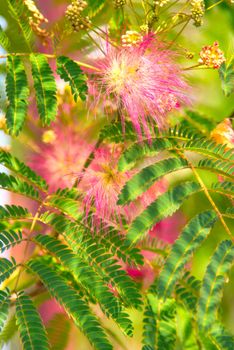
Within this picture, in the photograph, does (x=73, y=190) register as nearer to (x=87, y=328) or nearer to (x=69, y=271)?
(x=69, y=271)

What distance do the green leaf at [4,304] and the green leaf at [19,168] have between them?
195 millimetres

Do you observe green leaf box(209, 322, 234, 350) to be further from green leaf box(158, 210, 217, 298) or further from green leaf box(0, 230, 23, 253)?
green leaf box(0, 230, 23, 253)

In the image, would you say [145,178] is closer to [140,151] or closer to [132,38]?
[140,151]

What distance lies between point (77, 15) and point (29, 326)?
46cm

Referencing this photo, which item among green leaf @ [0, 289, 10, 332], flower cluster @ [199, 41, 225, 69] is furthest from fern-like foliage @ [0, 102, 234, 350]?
flower cluster @ [199, 41, 225, 69]

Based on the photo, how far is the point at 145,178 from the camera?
81cm

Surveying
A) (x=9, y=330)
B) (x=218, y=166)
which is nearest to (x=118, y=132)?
(x=218, y=166)

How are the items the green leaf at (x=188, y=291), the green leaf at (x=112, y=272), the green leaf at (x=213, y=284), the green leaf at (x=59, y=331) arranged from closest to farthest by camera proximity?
the green leaf at (x=213, y=284), the green leaf at (x=112, y=272), the green leaf at (x=188, y=291), the green leaf at (x=59, y=331)

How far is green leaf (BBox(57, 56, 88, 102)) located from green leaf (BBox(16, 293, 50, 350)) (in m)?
0.30

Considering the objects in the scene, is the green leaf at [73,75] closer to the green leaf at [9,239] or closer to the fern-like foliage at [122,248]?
the fern-like foliage at [122,248]

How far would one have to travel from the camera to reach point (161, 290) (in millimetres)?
721

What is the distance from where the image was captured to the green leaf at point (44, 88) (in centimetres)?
86

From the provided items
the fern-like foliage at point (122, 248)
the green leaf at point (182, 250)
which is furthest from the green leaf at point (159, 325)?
the green leaf at point (182, 250)

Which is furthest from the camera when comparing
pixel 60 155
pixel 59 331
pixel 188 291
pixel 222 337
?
pixel 60 155
